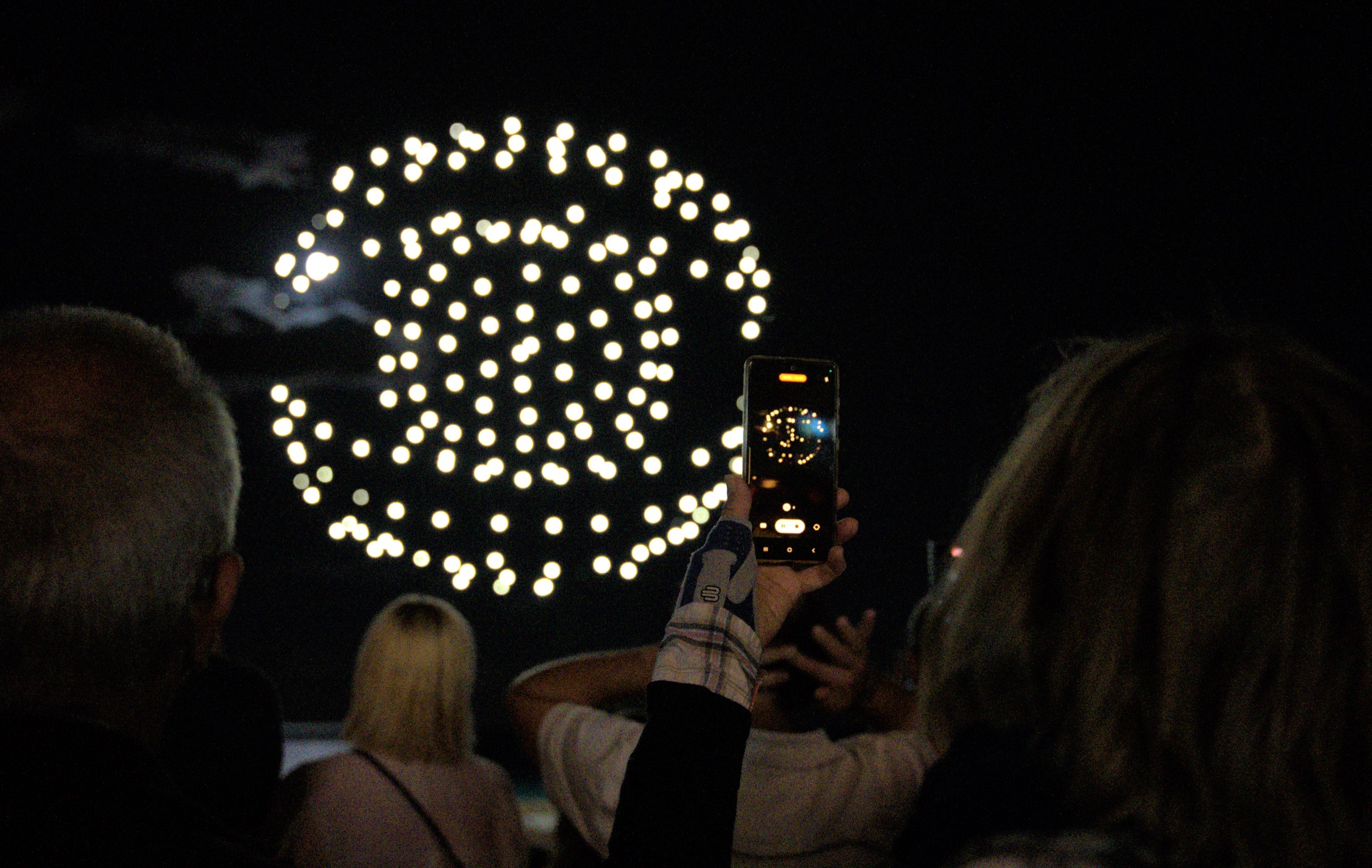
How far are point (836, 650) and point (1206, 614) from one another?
0.66 metres

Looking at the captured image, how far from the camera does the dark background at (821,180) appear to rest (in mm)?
2893

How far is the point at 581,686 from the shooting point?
45.4 inches

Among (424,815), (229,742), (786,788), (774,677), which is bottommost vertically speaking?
(424,815)

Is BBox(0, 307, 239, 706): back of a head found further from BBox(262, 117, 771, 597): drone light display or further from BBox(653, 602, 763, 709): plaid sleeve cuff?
BBox(262, 117, 771, 597): drone light display

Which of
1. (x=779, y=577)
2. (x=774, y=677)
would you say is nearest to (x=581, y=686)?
(x=774, y=677)

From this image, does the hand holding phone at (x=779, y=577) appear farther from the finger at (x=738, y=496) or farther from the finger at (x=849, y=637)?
the finger at (x=849, y=637)

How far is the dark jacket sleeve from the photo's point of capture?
1.99ft

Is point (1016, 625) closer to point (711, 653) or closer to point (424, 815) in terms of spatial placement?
point (711, 653)

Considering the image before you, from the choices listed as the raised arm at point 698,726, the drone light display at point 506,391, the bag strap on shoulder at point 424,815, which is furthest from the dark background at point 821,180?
the raised arm at point 698,726

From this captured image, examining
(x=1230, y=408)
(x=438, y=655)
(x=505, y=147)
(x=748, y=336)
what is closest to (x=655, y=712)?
(x=1230, y=408)

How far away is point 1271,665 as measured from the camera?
1.66 ft

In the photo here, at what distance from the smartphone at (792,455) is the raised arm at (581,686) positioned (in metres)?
0.22

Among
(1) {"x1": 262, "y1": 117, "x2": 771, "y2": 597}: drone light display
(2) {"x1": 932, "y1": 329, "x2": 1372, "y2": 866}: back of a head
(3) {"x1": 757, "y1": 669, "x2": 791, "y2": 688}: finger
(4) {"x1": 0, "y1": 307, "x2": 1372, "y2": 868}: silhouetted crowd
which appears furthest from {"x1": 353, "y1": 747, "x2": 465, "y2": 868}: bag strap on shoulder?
(1) {"x1": 262, "y1": 117, "x2": 771, "y2": 597}: drone light display

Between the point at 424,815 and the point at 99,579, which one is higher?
the point at 99,579
